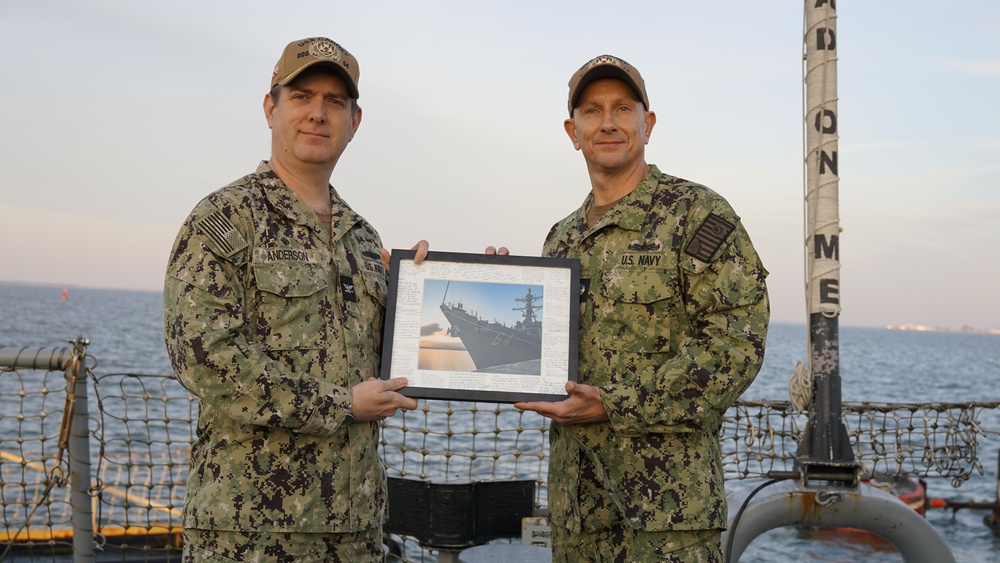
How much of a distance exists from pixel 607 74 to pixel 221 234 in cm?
151

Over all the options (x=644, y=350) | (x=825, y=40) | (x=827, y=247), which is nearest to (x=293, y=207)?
(x=644, y=350)

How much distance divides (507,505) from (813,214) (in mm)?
2492

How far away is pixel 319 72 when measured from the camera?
3.13m

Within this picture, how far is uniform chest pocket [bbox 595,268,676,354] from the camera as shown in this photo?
10.4ft

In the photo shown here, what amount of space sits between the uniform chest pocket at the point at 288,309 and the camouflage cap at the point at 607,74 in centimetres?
123

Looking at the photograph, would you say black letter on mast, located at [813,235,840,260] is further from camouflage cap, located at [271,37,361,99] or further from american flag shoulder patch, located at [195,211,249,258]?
american flag shoulder patch, located at [195,211,249,258]

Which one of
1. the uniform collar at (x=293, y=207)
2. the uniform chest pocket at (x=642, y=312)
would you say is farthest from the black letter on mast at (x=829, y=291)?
the uniform collar at (x=293, y=207)

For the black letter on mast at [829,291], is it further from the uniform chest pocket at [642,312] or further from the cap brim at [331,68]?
the cap brim at [331,68]

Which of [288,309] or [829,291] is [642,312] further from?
[829,291]

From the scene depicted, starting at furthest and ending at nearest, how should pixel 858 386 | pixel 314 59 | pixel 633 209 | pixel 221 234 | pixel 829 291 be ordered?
pixel 858 386
pixel 829 291
pixel 633 209
pixel 314 59
pixel 221 234

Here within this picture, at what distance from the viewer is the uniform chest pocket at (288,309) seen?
2938 mm

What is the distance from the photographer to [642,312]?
319 cm

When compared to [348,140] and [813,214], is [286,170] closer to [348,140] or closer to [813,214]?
[348,140]

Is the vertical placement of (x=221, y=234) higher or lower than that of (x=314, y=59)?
lower
